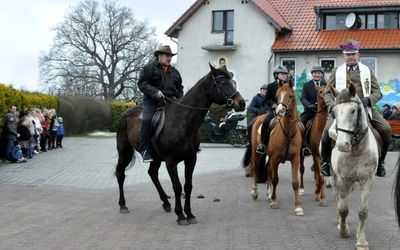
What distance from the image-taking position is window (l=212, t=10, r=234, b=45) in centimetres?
3897

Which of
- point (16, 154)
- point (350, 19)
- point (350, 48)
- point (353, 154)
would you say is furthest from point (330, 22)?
point (353, 154)

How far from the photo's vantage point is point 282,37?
1517 inches

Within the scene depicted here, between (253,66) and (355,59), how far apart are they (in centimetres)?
2954

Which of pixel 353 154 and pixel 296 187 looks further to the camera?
pixel 296 187

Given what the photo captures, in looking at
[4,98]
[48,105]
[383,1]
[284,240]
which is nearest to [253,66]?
[383,1]

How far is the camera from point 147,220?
965 centimetres

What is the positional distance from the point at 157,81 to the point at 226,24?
2966 centimetres

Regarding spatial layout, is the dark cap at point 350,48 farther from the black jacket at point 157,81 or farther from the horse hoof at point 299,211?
the black jacket at point 157,81

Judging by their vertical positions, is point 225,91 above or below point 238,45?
below

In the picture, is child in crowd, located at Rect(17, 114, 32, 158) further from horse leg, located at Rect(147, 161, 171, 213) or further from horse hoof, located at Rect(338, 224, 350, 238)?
horse hoof, located at Rect(338, 224, 350, 238)

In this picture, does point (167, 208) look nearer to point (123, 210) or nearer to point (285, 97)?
point (123, 210)

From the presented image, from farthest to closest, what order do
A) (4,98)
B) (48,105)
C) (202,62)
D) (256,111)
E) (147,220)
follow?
(202,62), (48,105), (4,98), (256,111), (147,220)

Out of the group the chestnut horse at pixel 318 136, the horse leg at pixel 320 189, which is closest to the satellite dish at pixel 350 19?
the chestnut horse at pixel 318 136

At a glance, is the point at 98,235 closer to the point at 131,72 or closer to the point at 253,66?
the point at 253,66
